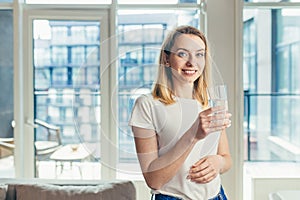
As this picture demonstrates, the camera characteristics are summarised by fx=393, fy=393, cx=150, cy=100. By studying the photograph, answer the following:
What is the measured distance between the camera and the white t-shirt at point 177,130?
137 centimetres

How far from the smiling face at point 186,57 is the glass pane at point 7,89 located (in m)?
2.62

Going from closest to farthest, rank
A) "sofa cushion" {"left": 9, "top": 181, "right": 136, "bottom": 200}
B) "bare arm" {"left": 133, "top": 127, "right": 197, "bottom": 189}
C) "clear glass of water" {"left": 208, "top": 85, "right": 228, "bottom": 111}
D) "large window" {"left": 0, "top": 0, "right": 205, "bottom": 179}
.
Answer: "bare arm" {"left": 133, "top": 127, "right": 197, "bottom": 189} → "clear glass of water" {"left": 208, "top": 85, "right": 228, "bottom": 111} → "sofa cushion" {"left": 9, "top": 181, "right": 136, "bottom": 200} → "large window" {"left": 0, "top": 0, "right": 205, "bottom": 179}

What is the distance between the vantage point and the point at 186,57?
141cm

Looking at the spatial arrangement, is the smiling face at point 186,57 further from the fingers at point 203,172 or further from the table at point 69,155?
the table at point 69,155

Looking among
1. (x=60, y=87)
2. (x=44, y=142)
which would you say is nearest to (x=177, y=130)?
(x=60, y=87)

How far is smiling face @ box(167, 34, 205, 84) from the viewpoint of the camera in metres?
1.41

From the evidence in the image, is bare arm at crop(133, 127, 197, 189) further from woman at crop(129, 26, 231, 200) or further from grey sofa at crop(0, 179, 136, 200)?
grey sofa at crop(0, 179, 136, 200)

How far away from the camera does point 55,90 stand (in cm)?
369

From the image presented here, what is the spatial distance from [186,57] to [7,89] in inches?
106

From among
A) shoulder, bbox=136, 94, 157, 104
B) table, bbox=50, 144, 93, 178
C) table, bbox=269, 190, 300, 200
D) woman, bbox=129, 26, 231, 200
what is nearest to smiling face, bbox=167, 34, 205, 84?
woman, bbox=129, 26, 231, 200

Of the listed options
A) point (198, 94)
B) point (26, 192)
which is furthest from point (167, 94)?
point (26, 192)

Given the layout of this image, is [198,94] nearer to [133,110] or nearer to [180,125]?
[180,125]

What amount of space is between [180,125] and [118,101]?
539mm

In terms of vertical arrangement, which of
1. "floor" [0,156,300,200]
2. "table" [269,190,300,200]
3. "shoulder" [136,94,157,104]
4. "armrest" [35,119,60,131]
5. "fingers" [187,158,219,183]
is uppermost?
"shoulder" [136,94,157,104]
